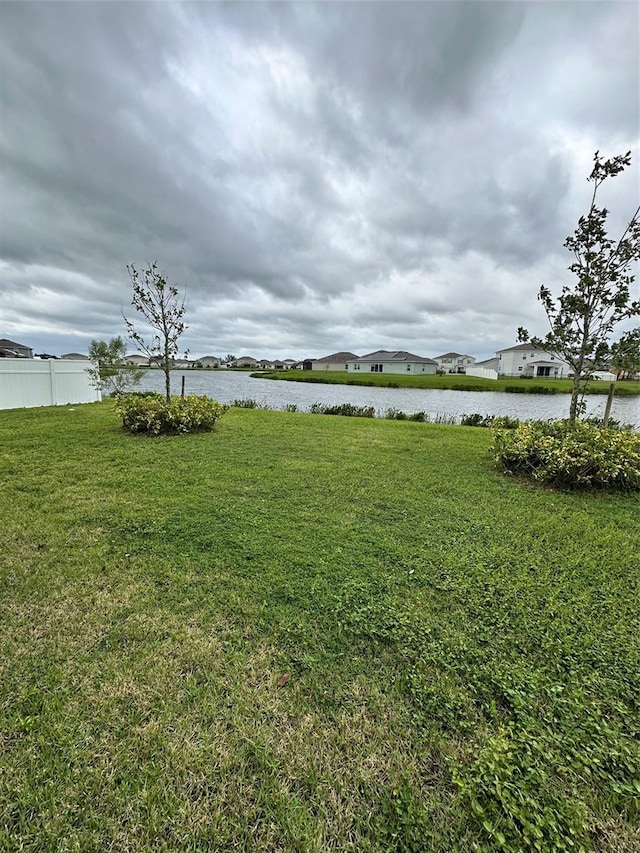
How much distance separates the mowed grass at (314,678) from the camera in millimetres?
1355

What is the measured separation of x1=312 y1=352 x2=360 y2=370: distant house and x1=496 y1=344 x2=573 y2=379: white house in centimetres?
2692

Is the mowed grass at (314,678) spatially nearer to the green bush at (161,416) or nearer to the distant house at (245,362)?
the green bush at (161,416)

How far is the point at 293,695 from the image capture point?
183cm

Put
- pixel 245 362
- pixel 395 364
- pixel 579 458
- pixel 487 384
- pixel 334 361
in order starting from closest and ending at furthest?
1. pixel 579 458
2. pixel 487 384
3. pixel 395 364
4. pixel 334 361
5. pixel 245 362

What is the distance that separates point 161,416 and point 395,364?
196 ft

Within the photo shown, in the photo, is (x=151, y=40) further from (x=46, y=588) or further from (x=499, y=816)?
(x=499, y=816)

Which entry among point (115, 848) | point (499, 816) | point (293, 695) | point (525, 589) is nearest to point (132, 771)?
point (115, 848)

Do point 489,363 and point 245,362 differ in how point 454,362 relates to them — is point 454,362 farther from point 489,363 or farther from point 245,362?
point 245,362

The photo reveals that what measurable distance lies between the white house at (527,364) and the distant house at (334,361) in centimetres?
2692

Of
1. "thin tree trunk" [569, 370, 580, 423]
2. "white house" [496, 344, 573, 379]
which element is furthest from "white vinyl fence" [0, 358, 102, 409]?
"white house" [496, 344, 573, 379]

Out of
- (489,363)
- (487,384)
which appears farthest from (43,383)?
(489,363)

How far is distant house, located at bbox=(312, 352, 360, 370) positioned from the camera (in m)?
74.0

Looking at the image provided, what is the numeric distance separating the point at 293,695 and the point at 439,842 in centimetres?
78

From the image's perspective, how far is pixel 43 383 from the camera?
1164cm
